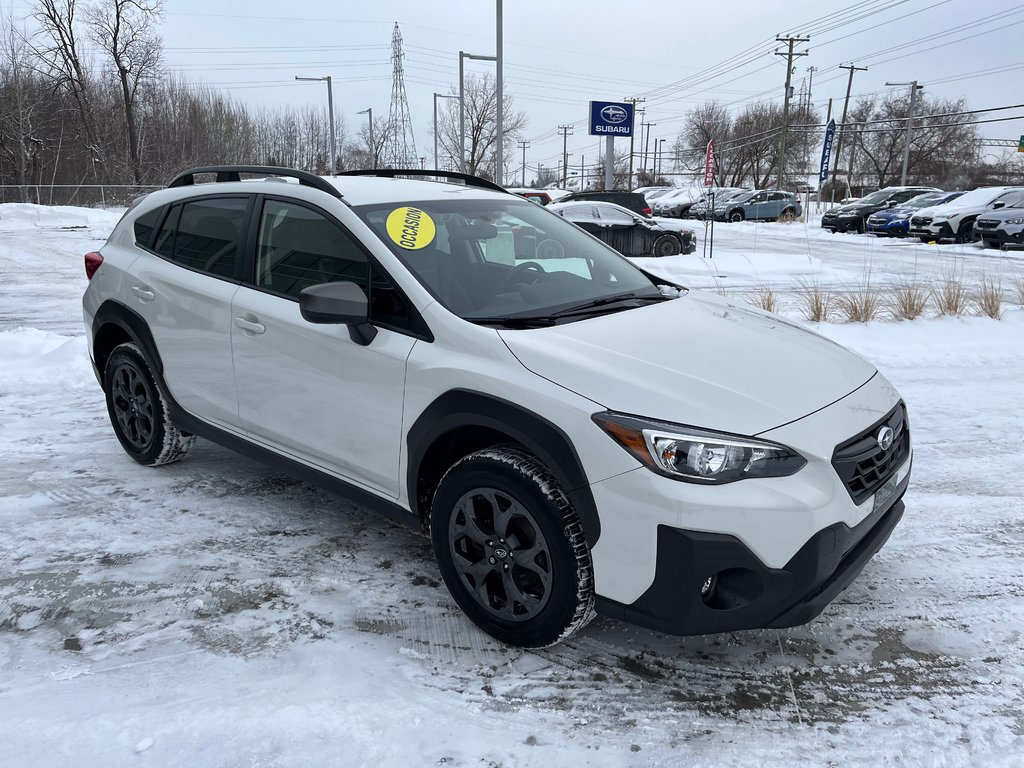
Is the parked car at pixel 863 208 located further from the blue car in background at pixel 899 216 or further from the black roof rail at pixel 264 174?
the black roof rail at pixel 264 174

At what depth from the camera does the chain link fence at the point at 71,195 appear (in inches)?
1271

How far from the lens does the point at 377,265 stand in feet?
10.6

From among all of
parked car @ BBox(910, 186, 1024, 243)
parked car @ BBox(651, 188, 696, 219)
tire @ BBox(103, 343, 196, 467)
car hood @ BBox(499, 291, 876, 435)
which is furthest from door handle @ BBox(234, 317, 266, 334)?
parked car @ BBox(651, 188, 696, 219)

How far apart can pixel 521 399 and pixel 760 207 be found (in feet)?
123

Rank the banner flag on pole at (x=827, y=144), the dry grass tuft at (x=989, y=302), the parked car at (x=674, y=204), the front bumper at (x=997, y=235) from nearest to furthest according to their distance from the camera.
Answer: the dry grass tuft at (x=989, y=302), the front bumper at (x=997, y=235), the banner flag on pole at (x=827, y=144), the parked car at (x=674, y=204)

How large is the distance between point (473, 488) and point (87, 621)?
1.71 metres

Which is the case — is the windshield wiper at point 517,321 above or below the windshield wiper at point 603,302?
below

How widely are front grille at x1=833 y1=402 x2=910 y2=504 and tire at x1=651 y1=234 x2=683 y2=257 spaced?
52.8ft

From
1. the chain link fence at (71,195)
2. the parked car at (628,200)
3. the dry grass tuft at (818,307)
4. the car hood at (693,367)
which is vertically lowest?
the dry grass tuft at (818,307)

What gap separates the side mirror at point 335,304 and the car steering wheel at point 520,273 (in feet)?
2.00

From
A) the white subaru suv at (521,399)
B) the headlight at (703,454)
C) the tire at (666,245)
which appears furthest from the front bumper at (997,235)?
the headlight at (703,454)

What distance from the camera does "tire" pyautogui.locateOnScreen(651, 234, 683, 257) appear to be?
18.6 m

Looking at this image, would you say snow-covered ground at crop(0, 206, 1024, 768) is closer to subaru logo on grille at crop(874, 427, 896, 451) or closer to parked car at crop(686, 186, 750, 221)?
subaru logo on grille at crop(874, 427, 896, 451)

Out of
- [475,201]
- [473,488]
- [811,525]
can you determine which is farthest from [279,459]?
[811,525]
